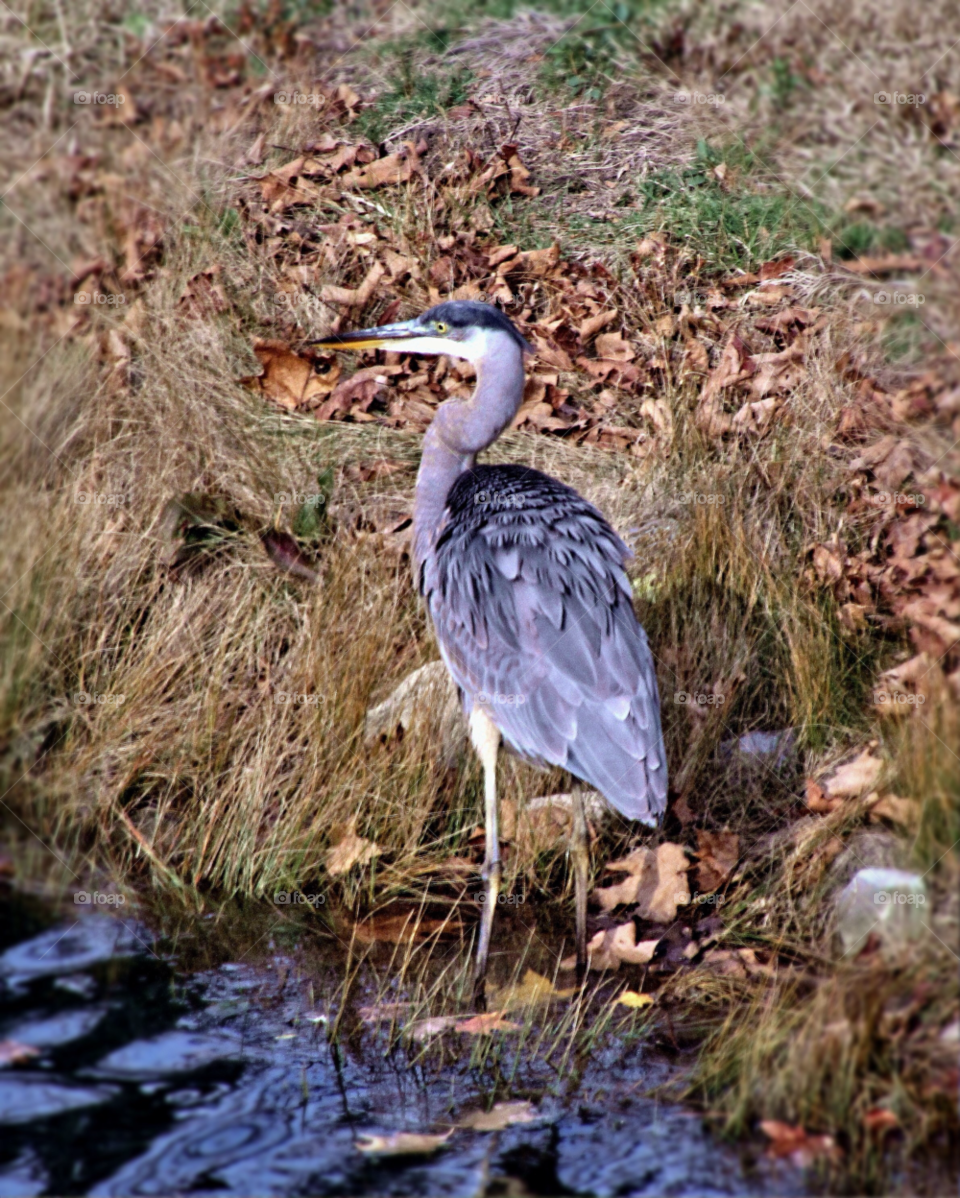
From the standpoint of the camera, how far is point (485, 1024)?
4.23 meters

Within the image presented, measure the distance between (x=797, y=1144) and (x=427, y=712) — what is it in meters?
2.34

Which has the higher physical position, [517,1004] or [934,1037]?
[934,1037]

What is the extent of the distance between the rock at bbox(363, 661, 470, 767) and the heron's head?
1.32m

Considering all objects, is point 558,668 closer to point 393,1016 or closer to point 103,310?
point 393,1016

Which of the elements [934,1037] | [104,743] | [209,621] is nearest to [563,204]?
[209,621]

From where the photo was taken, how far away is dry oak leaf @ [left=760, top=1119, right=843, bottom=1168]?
3.39m

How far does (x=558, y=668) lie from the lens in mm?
4664

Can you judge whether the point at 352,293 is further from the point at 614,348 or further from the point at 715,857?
the point at 715,857

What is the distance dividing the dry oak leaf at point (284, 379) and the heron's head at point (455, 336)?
4.85 ft

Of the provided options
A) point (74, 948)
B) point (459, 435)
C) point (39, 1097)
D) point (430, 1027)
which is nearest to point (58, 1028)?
point (39, 1097)

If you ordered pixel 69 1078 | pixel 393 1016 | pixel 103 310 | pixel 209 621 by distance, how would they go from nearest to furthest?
pixel 69 1078, pixel 393 1016, pixel 209 621, pixel 103 310

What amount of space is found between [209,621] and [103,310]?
2.64 metres

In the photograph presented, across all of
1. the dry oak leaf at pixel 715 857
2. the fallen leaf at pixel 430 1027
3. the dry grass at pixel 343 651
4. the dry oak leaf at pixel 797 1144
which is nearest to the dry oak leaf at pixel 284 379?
the dry grass at pixel 343 651

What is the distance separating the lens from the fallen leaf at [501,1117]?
146 inches
